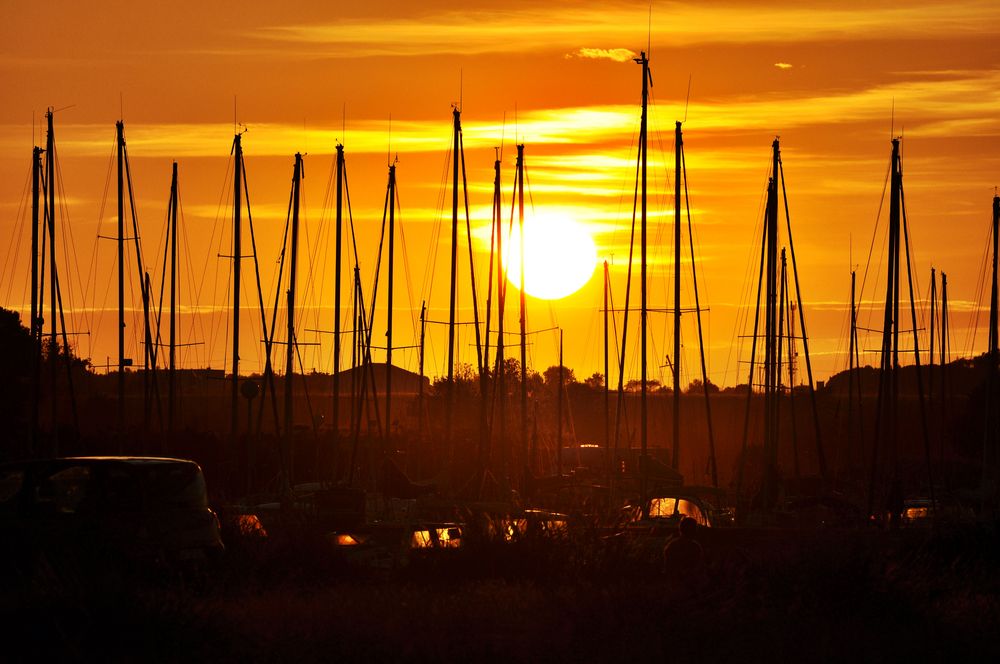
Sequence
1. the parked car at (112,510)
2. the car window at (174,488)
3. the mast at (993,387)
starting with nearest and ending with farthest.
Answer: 1. the parked car at (112,510)
2. the car window at (174,488)
3. the mast at (993,387)

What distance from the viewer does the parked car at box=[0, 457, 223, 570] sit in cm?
1844

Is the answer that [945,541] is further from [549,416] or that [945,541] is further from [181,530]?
[549,416]

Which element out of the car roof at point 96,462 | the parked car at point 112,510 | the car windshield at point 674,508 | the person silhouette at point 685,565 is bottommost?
the car windshield at point 674,508

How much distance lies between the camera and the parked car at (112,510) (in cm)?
1844

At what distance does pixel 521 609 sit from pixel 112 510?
5907 mm

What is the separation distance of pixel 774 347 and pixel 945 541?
19.9 meters

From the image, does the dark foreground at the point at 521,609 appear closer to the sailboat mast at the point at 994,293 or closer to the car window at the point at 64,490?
the car window at the point at 64,490

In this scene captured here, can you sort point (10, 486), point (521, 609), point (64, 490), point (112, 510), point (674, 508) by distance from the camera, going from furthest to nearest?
1. point (674, 508)
2. point (10, 486)
3. point (64, 490)
4. point (112, 510)
5. point (521, 609)

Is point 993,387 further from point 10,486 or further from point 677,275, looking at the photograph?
point 10,486

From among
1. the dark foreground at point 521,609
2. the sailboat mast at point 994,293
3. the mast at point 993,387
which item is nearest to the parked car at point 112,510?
the dark foreground at point 521,609

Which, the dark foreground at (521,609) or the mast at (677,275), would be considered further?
the mast at (677,275)

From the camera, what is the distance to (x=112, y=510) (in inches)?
744

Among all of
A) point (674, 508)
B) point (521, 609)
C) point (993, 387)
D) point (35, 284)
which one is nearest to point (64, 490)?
point (521, 609)

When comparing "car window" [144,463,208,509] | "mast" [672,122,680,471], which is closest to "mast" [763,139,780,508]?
"mast" [672,122,680,471]
